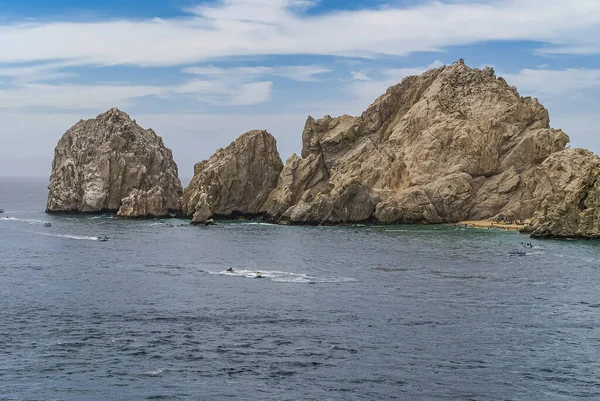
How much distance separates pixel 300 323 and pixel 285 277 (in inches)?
1112

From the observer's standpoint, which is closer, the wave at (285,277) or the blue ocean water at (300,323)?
the blue ocean water at (300,323)

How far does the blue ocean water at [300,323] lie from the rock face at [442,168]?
148ft

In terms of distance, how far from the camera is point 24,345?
62.8 metres

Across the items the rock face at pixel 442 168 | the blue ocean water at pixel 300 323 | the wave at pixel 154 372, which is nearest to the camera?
the blue ocean water at pixel 300 323

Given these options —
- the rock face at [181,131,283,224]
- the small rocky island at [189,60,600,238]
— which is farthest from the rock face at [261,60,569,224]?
the rock face at [181,131,283,224]

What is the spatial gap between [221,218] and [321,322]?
128921 millimetres

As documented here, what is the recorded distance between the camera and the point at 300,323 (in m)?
71.4

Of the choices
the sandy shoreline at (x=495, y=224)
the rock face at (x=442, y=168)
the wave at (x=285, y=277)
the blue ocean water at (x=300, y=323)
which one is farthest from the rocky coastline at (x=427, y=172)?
the wave at (x=285, y=277)

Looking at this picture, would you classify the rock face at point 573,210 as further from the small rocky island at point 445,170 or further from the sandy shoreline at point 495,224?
the small rocky island at point 445,170

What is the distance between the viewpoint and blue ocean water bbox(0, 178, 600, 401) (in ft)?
175

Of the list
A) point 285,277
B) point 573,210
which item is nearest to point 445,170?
point 573,210

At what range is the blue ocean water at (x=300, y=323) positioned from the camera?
2100 inches

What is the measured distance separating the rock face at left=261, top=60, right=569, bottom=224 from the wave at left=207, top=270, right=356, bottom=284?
73.2 metres

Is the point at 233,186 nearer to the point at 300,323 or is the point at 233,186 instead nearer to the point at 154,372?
the point at 300,323
